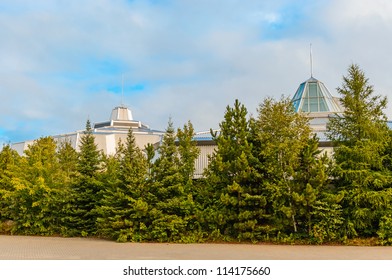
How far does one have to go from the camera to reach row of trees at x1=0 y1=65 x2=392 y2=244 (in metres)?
15.2

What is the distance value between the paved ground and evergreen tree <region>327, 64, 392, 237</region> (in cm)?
139

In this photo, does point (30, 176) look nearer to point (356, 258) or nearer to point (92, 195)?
point (92, 195)

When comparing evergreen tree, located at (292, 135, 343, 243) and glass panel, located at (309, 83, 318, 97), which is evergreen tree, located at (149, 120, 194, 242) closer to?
evergreen tree, located at (292, 135, 343, 243)

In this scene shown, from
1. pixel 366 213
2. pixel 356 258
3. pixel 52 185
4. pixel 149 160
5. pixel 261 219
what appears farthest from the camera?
pixel 52 185

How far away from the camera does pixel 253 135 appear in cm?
1681

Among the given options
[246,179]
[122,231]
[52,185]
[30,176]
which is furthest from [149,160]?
[30,176]

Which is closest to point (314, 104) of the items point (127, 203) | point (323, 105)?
point (323, 105)

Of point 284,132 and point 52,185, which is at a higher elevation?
point 284,132

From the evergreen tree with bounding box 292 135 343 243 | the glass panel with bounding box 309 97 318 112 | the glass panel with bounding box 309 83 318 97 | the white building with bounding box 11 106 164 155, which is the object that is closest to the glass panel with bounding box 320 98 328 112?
the glass panel with bounding box 309 97 318 112

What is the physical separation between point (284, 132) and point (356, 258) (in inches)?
229

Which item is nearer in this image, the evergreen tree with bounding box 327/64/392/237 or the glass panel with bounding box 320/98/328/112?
the evergreen tree with bounding box 327/64/392/237

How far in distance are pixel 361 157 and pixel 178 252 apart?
8112 millimetres

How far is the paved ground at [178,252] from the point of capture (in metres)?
11.9

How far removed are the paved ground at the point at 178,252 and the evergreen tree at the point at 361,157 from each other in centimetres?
139
